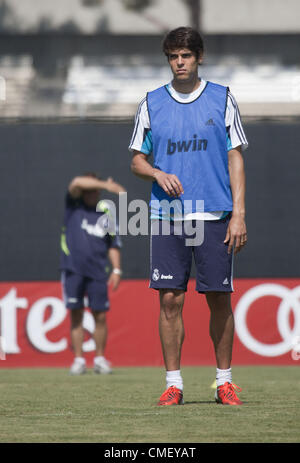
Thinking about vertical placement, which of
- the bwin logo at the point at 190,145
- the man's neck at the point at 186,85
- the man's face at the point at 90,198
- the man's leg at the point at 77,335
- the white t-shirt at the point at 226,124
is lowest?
the bwin logo at the point at 190,145

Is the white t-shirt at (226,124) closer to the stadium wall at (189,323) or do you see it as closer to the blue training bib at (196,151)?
the blue training bib at (196,151)

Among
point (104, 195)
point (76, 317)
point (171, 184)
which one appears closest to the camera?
point (171, 184)

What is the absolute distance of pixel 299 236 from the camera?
13414mm

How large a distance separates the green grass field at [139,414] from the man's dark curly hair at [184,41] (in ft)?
6.44

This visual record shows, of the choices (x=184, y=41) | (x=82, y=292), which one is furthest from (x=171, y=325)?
(x=82, y=292)

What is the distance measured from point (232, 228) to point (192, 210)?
0.80 feet

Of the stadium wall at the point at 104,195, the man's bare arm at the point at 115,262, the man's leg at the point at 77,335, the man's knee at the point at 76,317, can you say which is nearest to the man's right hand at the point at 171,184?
the man's leg at the point at 77,335

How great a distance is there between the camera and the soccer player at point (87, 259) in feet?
33.4

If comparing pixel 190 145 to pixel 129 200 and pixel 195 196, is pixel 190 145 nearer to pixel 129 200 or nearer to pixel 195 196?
pixel 195 196

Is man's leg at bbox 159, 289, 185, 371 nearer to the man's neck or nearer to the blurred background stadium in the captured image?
the man's neck

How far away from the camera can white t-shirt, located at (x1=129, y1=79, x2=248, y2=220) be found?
5625 millimetres

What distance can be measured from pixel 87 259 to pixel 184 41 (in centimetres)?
505

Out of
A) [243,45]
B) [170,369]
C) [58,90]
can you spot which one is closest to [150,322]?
[58,90]

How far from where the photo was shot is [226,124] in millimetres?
5668
